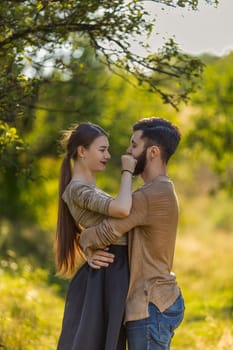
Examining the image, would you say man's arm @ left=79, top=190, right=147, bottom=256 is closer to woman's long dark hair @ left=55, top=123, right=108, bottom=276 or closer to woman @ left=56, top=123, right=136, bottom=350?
woman @ left=56, top=123, right=136, bottom=350

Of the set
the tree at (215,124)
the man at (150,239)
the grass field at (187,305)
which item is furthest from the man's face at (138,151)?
the tree at (215,124)

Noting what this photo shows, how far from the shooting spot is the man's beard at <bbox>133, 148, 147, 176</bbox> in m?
5.47

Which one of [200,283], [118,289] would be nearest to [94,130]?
[118,289]

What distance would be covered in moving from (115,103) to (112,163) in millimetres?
1644

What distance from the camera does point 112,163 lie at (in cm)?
2406

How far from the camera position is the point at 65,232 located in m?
5.79

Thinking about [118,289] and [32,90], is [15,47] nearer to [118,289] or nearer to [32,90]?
[32,90]

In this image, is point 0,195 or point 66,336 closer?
point 66,336

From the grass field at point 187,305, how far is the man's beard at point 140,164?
3.10 metres

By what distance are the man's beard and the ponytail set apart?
53cm

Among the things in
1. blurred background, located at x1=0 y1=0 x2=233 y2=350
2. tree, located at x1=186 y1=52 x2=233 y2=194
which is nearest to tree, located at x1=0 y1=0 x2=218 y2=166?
blurred background, located at x1=0 y1=0 x2=233 y2=350

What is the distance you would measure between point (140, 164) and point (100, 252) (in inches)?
22.8

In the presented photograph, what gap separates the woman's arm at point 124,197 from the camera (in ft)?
17.1

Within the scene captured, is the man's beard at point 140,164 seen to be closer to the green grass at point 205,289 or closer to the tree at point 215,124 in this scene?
the green grass at point 205,289
